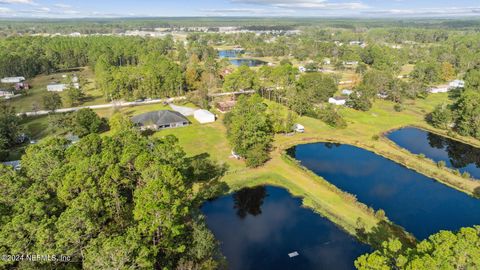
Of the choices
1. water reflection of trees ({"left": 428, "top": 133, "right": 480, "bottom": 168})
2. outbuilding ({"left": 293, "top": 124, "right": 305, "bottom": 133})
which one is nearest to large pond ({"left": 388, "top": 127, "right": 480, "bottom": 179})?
water reflection of trees ({"left": 428, "top": 133, "right": 480, "bottom": 168})

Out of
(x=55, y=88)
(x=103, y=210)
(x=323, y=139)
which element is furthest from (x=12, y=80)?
(x=323, y=139)

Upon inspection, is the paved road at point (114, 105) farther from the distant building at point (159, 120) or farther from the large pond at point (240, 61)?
the large pond at point (240, 61)

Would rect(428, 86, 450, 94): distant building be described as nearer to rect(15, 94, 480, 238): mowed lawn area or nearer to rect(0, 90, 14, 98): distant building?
rect(15, 94, 480, 238): mowed lawn area

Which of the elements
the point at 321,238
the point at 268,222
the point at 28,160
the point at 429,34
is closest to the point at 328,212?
the point at 321,238

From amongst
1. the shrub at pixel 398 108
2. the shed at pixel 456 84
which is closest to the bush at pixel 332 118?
the shrub at pixel 398 108

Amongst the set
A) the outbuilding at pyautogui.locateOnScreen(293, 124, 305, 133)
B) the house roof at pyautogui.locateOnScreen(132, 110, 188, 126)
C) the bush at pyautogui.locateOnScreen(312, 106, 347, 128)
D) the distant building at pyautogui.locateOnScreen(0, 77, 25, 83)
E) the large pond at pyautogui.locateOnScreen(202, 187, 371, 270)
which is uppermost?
the distant building at pyautogui.locateOnScreen(0, 77, 25, 83)

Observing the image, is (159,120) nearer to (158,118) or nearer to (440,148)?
(158,118)

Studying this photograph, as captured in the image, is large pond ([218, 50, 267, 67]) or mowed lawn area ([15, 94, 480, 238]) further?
large pond ([218, 50, 267, 67])
